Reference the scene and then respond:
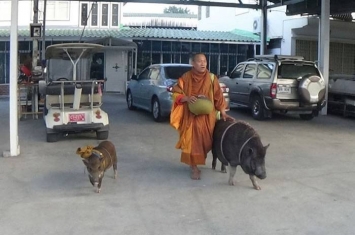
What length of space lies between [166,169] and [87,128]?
2904mm

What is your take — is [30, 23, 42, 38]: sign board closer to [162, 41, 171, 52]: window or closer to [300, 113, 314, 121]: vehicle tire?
[300, 113, 314, 121]: vehicle tire

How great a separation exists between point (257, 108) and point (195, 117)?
23.8 feet

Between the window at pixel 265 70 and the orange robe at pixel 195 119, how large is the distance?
6686 mm

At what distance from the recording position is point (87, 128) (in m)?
10.3

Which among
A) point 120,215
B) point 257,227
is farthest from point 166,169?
point 257,227

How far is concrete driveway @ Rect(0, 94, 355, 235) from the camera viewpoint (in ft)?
17.7

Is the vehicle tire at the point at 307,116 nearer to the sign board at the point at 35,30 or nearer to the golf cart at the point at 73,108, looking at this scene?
the golf cart at the point at 73,108

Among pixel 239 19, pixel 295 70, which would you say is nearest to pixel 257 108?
pixel 295 70

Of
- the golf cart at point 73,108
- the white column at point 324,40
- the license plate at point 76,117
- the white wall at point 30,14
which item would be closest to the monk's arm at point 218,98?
the golf cart at point 73,108

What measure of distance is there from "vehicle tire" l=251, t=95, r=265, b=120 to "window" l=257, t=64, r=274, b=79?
60cm

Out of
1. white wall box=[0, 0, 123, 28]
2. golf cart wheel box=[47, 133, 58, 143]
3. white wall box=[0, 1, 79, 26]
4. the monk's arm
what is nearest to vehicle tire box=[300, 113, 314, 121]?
golf cart wheel box=[47, 133, 58, 143]

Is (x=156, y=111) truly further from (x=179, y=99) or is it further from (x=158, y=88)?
(x=179, y=99)

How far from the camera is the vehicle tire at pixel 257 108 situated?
1389cm

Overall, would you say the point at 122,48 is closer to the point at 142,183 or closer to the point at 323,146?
the point at 323,146
